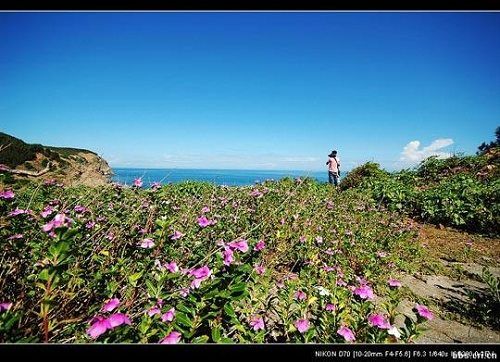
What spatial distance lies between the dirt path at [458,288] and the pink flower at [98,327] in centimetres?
221

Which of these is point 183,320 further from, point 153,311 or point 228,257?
point 228,257

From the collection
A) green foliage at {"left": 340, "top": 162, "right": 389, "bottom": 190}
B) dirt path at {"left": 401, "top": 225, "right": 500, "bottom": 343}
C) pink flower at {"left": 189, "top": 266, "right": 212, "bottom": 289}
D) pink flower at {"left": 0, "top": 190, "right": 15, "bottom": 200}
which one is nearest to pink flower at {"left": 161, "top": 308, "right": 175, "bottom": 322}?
pink flower at {"left": 189, "top": 266, "right": 212, "bottom": 289}

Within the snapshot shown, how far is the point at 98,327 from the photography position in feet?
3.47

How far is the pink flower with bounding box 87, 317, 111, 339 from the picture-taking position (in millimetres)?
1028

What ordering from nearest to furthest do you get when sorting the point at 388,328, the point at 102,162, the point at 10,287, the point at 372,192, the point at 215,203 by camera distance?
the point at 388,328
the point at 10,287
the point at 102,162
the point at 215,203
the point at 372,192

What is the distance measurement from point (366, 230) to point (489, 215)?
112 inches

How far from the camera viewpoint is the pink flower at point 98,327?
3.37ft

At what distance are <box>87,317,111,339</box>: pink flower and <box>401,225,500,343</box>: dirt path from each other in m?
2.21

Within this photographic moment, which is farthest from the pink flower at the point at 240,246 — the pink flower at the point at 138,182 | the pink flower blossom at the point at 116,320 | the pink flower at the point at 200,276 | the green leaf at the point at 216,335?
the pink flower at the point at 138,182

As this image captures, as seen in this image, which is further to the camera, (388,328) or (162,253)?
(162,253)

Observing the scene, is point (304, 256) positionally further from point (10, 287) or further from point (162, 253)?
point (10, 287)
